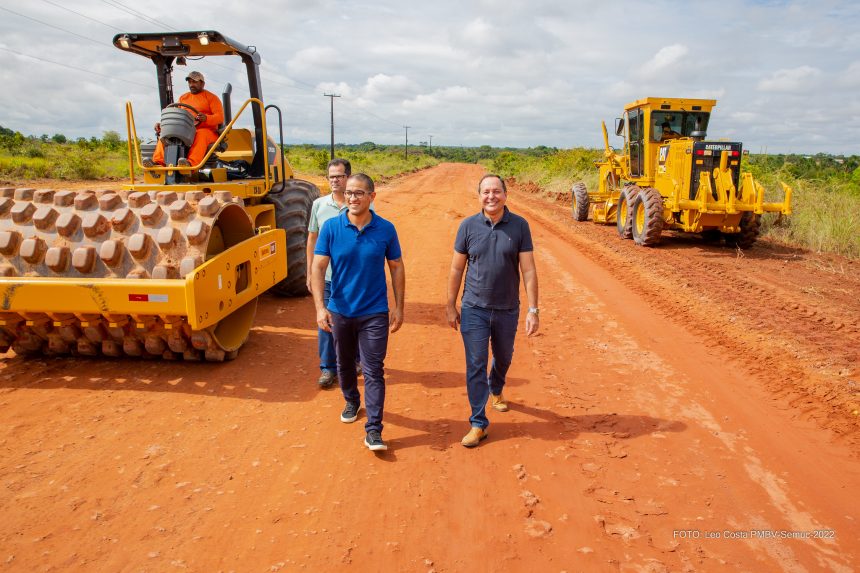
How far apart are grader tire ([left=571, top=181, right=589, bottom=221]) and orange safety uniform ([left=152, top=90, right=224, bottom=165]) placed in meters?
11.7

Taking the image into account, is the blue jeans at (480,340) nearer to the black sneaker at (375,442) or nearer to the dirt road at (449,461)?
the dirt road at (449,461)

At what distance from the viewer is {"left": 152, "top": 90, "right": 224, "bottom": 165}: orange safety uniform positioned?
5789mm

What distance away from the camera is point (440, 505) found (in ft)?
10.5

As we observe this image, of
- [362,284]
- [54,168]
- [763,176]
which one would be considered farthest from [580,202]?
[54,168]

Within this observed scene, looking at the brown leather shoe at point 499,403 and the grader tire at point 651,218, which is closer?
the brown leather shoe at point 499,403

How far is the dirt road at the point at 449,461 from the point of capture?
2.83 m

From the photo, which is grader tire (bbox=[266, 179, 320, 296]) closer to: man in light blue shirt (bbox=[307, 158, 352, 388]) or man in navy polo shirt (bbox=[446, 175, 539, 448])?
man in light blue shirt (bbox=[307, 158, 352, 388])

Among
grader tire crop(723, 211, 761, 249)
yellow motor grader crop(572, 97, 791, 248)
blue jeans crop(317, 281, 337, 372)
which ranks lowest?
blue jeans crop(317, 281, 337, 372)

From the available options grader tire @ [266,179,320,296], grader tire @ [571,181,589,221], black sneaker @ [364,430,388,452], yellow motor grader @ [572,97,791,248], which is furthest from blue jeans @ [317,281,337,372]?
grader tire @ [571,181,589,221]

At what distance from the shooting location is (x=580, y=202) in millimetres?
15906

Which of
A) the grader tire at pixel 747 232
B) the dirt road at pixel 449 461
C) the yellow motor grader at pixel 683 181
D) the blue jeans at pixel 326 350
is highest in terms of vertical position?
the yellow motor grader at pixel 683 181

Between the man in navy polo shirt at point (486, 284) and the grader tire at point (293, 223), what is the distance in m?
Result: 3.28

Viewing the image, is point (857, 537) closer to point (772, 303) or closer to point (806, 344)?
point (806, 344)

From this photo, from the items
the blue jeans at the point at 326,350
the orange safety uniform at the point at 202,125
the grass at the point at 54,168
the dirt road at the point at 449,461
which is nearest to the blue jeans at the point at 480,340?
the dirt road at the point at 449,461
